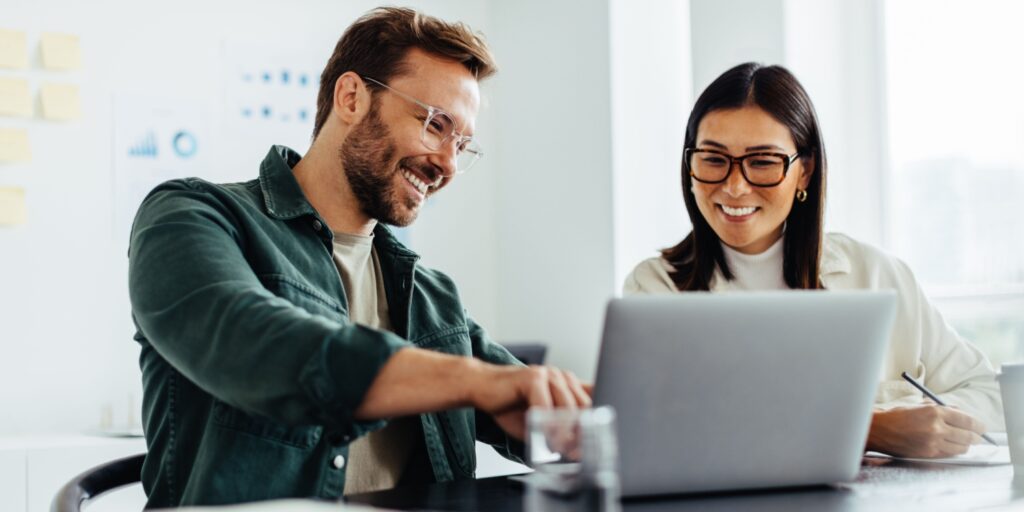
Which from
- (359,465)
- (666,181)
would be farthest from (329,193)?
(666,181)

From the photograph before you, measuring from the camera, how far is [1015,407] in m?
1.29

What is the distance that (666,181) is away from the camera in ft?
11.3

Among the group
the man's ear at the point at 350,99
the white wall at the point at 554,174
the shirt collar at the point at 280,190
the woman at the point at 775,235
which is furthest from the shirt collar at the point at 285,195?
the white wall at the point at 554,174

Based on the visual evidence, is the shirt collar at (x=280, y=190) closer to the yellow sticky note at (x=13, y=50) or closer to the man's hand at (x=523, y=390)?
the man's hand at (x=523, y=390)

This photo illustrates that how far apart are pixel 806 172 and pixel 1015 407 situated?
2.69ft

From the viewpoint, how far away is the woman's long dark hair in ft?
6.51

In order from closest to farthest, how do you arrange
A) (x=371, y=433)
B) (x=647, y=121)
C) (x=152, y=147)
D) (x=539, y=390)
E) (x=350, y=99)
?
(x=539, y=390)
(x=371, y=433)
(x=350, y=99)
(x=152, y=147)
(x=647, y=121)

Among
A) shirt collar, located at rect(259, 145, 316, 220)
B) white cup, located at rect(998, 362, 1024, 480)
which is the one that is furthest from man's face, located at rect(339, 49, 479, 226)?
white cup, located at rect(998, 362, 1024, 480)

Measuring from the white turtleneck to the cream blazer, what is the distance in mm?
33

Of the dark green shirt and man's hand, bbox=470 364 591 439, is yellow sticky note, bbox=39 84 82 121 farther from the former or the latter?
man's hand, bbox=470 364 591 439

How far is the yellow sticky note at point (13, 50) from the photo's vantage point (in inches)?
114

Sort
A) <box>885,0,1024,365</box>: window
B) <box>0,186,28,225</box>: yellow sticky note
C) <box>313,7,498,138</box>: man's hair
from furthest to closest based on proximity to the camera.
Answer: <box>0,186,28,225</box>: yellow sticky note
<box>885,0,1024,365</box>: window
<box>313,7,498,138</box>: man's hair

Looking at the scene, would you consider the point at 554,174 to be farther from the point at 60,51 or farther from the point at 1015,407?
the point at 1015,407

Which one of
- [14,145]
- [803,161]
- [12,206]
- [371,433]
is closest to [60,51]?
[14,145]
